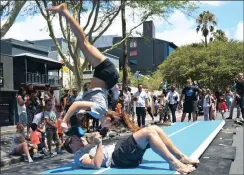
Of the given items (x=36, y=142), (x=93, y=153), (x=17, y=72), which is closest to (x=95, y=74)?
(x=93, y=153)

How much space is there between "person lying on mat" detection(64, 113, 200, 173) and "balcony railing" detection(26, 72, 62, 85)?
23375 mm

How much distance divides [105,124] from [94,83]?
0.60 metres

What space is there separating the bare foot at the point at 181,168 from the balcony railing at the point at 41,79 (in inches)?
945

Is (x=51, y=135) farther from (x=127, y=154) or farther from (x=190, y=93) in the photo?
(x=190, y=93)

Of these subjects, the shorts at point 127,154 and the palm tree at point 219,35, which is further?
the palm tree at point 219,35

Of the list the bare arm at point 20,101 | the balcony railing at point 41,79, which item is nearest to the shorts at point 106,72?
the bare arm at point 20,101

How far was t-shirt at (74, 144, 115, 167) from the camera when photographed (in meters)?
5.02

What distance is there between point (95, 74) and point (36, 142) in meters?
4.41

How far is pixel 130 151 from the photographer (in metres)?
4.94

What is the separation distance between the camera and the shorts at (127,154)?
4937 millimetres

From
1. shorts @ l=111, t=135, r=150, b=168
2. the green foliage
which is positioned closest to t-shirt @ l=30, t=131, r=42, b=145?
shorts @ l=111, t=135, r=150, b=168

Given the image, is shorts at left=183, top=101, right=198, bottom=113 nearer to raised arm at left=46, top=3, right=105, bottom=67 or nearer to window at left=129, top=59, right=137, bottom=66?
raised arm at left=46, top=3, right=105, bottom=67

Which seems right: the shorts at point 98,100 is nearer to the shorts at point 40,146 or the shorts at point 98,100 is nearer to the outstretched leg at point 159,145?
the outstretched leg at point 159,145

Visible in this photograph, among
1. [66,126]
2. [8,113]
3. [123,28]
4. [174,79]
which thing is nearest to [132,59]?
[174,79]
